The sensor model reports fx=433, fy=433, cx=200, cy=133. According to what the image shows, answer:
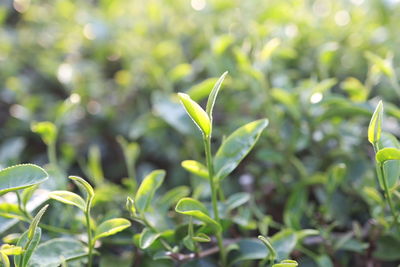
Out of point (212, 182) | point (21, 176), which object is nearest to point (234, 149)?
point (212, 182)

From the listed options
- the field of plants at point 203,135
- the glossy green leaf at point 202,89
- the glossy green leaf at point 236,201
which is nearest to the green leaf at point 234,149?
the field of plants at point 203,135

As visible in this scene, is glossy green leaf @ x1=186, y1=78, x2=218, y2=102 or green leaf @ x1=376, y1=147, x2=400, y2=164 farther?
glossy green leaf @ x1=186, y1=78, x2=218, y2=102

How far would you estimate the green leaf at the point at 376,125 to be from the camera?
60cm

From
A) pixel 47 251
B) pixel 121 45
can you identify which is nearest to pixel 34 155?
pixel 121 45

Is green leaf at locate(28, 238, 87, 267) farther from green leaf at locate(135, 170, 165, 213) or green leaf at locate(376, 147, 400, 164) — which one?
green leaf at locate(376, 147, 400, 164)

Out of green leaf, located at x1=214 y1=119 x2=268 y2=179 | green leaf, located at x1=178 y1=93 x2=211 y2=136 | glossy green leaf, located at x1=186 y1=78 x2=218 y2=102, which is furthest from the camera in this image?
glossy green leaf, located at x1=186 y1=78 x2=218 y2=102

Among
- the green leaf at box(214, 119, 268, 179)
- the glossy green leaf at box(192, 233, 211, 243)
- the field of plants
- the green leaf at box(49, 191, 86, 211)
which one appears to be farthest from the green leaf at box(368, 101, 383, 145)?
the green leaf at box(49, 191, 86, 211)

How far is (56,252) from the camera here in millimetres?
709

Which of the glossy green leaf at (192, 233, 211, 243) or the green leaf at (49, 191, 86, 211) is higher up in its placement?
the green leaf at (49, 191, 86, 211)

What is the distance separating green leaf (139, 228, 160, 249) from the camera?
2.23 feet

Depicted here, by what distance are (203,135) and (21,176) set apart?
0.27m

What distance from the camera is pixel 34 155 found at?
53.1 inches

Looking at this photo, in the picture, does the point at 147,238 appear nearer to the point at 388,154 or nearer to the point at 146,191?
the point at 146,191

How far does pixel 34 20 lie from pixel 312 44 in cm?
108
